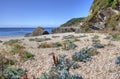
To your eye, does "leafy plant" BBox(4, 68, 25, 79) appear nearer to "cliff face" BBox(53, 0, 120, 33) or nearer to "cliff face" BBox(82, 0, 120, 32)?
"cliff face" BBox(53, 0, 120, 33)

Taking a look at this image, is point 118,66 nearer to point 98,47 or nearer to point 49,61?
point 49,61

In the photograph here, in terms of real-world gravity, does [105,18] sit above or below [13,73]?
above

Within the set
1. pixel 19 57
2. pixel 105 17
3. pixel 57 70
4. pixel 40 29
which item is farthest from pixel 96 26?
pixel 57 70

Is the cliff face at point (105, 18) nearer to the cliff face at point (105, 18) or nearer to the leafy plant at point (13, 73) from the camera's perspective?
the cliff face at point (105, 18)

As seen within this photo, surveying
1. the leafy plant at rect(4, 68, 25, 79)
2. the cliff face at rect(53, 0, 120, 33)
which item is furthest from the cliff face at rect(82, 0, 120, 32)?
the leafy plant at rect(4, 68, 25, 79)

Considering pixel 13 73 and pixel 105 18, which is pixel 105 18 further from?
pixel 13 73

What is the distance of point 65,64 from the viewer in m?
10.1

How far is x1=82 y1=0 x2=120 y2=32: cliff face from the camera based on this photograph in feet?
97.2

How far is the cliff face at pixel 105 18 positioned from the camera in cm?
2962

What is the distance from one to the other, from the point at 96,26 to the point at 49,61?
22.1 m

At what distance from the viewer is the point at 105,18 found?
31609 millimetres

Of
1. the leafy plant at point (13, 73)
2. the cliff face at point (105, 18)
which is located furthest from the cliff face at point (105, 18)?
the leafy plant at point (13, 73)

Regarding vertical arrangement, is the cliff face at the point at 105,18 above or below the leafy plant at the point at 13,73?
above

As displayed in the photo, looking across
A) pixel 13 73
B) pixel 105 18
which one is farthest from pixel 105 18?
pixel 13 73
